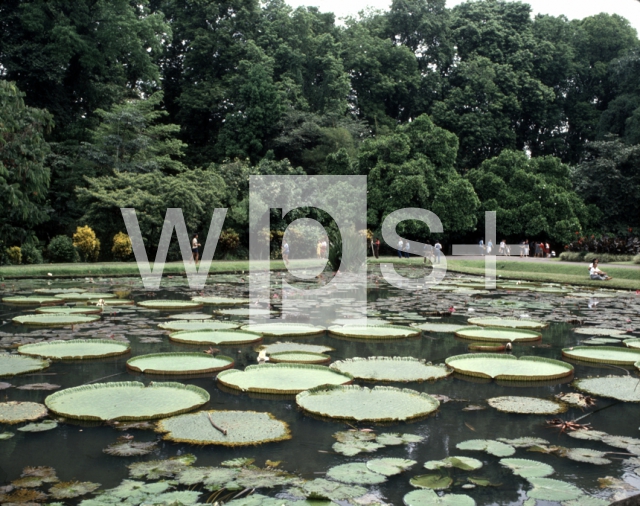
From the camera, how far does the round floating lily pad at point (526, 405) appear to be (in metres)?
4.58

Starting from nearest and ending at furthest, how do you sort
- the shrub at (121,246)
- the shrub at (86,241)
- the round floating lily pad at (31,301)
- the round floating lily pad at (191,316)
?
the round floating lily pad at (191,316)
the round floating lily pad at (31,301)
the shrub at (86,241)
the shrub at (121,246)

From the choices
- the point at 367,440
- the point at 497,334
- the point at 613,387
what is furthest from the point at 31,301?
the point at 613,387

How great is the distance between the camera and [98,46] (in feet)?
101

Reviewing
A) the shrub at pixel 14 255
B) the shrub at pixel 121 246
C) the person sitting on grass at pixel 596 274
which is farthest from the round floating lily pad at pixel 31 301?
the person sitting on grass at pixel 596 274

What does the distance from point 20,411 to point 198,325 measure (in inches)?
155

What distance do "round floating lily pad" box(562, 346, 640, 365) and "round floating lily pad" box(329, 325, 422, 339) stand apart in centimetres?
195

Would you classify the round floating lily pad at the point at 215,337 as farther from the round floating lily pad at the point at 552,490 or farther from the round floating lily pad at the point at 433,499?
the round floating lily pad at the point at 552,490

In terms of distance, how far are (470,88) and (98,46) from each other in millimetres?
24373

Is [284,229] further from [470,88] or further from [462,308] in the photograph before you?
[470,88]

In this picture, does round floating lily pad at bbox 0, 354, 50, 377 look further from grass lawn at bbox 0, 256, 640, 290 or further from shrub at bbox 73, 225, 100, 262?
shrub at bbox 73, 225, 100, 262

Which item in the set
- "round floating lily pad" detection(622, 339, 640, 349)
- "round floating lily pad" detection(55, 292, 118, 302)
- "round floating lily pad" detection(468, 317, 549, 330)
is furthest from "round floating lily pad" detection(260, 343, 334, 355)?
"round floating lily pad" detection(55, 292, 118, 302)

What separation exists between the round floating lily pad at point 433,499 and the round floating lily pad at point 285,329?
476cm

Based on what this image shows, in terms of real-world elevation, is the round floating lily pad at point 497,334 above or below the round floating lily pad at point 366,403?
above

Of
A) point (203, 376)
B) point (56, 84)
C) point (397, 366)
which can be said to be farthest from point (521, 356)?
point (56, 84)
